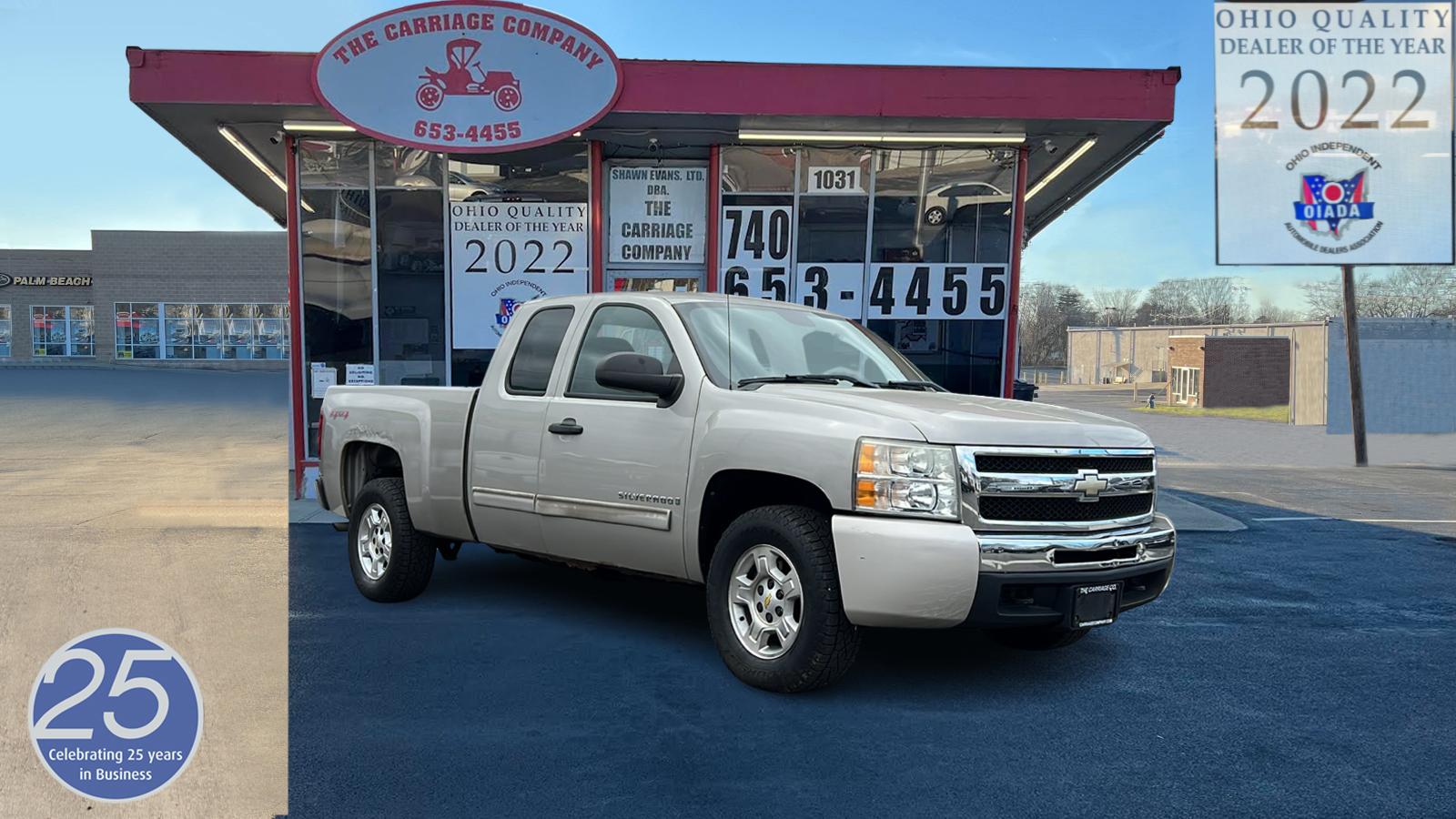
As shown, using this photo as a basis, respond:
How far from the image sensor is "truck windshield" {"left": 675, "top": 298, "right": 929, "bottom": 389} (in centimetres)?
561

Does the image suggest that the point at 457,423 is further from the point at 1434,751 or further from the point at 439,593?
the point at 1434,751

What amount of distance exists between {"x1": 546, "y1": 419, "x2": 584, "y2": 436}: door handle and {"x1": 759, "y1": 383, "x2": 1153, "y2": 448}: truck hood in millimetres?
1120

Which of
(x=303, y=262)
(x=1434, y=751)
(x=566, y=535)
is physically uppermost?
(x=303, y=262)

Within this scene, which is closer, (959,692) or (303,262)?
(959,692)

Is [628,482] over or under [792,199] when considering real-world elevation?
under

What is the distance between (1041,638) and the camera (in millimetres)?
5820

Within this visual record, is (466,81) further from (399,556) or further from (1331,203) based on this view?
(1331,203)

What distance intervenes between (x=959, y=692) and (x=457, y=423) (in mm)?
3398

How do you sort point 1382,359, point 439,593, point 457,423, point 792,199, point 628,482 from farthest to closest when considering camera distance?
point 1382,359 < point 792,199 < point 439,593 < point 457,423 < point 628,482

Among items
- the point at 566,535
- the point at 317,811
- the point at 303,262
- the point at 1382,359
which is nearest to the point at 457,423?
the point at 566,535

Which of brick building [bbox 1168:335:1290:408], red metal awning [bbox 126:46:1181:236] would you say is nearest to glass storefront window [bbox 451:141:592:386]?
red metal awning [bbox 126:46:1181:236]

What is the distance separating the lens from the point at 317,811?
11.8ft

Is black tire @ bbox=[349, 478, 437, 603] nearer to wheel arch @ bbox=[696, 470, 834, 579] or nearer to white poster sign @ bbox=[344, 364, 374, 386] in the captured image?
wheel arch @ bbox=[696, 470, 834, 579]

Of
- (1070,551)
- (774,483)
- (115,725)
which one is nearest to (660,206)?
(774,483)
